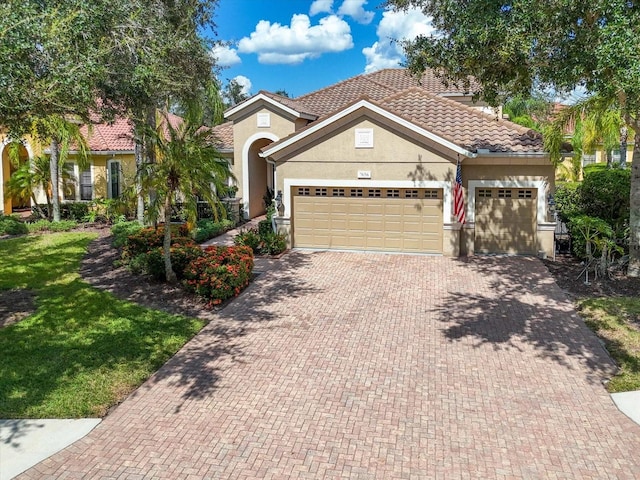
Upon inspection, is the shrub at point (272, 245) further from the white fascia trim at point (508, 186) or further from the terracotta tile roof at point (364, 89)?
the terracotta tile roof at point (364, 89)

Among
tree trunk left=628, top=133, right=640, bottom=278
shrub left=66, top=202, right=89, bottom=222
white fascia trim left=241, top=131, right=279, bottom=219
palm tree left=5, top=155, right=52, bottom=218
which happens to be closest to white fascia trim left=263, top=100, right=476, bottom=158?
tree trunk left=628, top=133, right=640, bottom=278

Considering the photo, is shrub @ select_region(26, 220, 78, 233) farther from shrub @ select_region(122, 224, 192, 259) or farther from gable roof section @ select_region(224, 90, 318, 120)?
gable roof section @ select_region(224, 90, 318, 120)

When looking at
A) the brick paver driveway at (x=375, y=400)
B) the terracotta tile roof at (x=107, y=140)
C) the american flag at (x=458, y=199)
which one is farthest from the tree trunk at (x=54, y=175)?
the american flag at (x=458, y=199)

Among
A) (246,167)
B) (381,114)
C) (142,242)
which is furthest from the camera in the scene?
(246,167)

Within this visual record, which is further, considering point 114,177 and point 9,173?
point 9,173

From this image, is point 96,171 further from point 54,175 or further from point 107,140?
point 54,175

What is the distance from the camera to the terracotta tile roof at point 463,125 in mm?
16873

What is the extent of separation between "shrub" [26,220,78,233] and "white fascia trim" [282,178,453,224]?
9925 mm

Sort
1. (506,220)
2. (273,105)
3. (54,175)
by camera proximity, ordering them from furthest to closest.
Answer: (273,105) < (54,175) < (506,220)

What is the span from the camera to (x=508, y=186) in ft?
56.2

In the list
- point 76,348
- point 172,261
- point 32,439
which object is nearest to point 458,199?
point 172,261

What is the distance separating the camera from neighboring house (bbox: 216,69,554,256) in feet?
55.3

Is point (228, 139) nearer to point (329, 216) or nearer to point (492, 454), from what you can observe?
point (329, 216)

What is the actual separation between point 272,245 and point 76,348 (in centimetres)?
839
